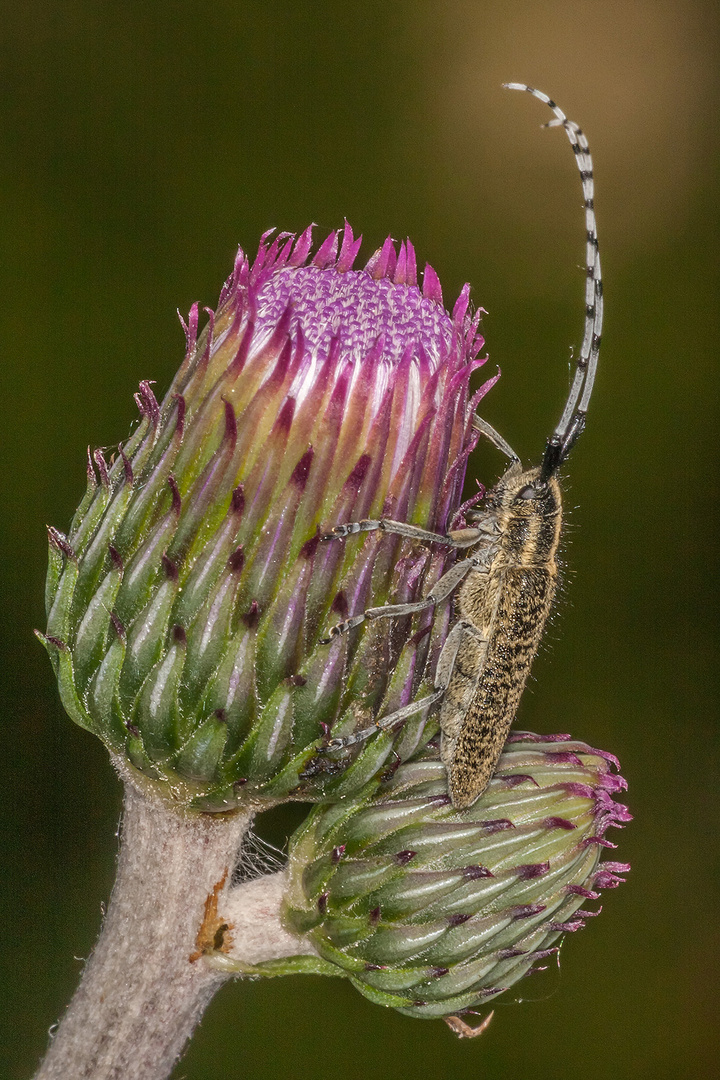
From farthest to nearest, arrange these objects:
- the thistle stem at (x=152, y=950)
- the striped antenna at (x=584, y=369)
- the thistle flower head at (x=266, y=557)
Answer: the striped antenna at (x=584, y=369), the thistle stem at (x=152, y=950), the thistle flower head at (x=266, y=557)

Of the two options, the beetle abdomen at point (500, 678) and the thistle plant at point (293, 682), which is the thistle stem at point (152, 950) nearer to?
the thistle plant at point (293, 682)

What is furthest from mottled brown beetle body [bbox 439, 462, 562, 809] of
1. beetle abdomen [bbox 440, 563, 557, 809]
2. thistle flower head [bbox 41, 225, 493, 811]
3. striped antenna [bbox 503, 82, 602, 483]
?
thistle flower head [bbox 41, 225, 493, 811]

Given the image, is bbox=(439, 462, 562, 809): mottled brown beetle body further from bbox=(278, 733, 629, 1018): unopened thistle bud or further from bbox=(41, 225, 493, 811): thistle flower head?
bbox=(41, 225, 493, 811): thistle flower head

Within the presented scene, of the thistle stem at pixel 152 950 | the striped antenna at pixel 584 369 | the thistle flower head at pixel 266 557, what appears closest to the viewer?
the thistle flower head at pixel 266 557

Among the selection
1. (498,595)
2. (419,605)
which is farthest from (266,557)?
(498,595)

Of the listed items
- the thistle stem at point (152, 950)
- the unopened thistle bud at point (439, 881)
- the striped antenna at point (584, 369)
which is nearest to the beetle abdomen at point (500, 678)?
the unopened thistle bud at point (439, 881)

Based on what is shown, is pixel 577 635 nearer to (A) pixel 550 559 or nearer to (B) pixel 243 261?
(A) pixel 550 559
